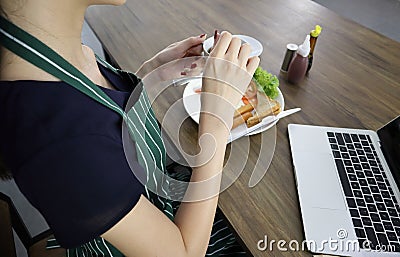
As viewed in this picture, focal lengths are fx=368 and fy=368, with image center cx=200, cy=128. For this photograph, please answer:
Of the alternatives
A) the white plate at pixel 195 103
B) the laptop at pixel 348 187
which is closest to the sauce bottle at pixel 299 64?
the white plate at pixel 195 103

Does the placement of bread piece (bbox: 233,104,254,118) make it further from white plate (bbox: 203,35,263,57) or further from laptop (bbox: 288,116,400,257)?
white plate (bbox: 203,35,263,57)

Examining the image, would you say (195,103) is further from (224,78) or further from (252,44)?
(252,44)

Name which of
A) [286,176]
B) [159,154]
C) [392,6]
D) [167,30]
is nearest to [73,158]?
[159,154]

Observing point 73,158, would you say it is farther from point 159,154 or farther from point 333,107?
point 333,107

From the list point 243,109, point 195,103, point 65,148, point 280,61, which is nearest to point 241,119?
point 243,109

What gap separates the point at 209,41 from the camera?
45.0 inches

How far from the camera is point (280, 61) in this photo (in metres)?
1.20

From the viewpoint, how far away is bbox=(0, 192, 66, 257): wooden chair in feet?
2.99

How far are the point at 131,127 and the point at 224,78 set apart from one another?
26cm

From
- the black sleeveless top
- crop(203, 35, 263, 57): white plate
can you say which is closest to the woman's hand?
crop(203, 35, 263, 57): white plate

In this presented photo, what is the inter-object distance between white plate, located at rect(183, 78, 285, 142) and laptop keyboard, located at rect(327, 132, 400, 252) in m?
0.17

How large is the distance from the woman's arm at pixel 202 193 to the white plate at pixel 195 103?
108 mm

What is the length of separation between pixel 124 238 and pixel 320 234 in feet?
Result: 1.28

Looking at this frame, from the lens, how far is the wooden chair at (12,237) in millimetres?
910
